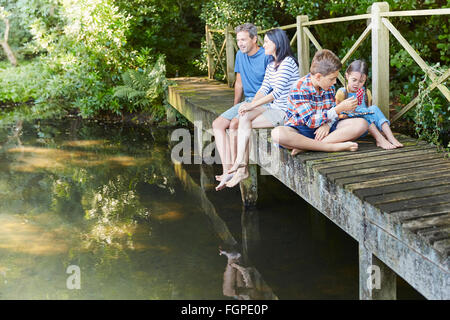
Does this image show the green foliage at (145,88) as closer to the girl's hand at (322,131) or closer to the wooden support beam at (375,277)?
the girl's hand at (322,131)

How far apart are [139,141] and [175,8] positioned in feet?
17.6

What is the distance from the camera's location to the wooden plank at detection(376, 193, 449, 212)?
10.2 feet

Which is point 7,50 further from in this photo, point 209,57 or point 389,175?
point 389,175

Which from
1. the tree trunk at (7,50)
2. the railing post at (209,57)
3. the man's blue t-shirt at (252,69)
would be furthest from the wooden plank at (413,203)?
the tree trunk at (7,50)

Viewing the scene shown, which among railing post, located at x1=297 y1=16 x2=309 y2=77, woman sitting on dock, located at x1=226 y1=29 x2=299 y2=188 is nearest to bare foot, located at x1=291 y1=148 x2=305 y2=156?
woman sitting on dock, located at x1=226 y1=29 x2=299 y2=188

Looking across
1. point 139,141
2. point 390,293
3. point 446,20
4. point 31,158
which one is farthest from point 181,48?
point 390,293

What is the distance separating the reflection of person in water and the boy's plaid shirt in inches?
52.0

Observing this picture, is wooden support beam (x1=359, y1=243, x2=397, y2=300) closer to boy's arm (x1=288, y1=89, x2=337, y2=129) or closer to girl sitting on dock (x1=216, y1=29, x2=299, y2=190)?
boy's arm (x1=288, y1=89, x2=337, y2=129)

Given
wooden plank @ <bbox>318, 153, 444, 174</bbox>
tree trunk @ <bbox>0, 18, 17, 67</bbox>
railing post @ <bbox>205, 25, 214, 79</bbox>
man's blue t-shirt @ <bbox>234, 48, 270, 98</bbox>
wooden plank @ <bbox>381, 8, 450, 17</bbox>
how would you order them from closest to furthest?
1. wooden plank @ <bbox>318, 153, 444, 174</bbox>
2. wooden plank @ <bbox>381, 8, 450, 17</bbox>
3. man's blue t-shirt @ <bbox>234, 48, 270, 98</bbox>
4. railing post @ <bbox>205, 25, 214, 79</bbox>
5. tree trunk @ <bbox>0, 18, 17, 67</bbox>

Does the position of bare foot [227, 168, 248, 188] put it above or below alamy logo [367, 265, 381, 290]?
above

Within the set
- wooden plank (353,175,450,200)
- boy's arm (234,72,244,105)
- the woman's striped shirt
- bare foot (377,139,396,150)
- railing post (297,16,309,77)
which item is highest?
railing post (297,16,309,77)

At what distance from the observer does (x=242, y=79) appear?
19.5 ft

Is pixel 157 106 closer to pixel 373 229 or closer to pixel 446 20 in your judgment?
pixel 446 20

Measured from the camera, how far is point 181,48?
14.8 metres
